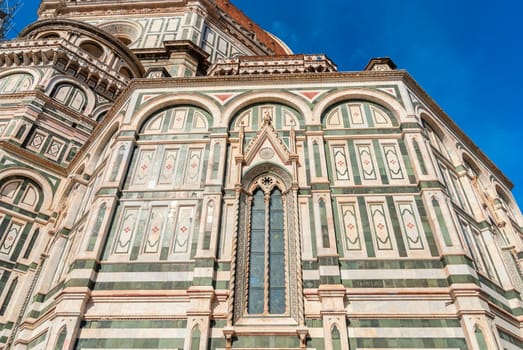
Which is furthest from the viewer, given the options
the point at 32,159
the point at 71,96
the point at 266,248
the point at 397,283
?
the point at 71,96

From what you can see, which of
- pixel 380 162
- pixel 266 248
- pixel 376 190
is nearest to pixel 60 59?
pixel 266 248

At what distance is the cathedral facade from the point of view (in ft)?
28.7

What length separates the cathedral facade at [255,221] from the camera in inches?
344

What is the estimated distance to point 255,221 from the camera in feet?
35.2

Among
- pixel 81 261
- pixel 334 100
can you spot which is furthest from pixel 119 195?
pixel 334 100

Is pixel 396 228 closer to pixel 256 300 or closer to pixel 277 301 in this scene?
pixel 277 301

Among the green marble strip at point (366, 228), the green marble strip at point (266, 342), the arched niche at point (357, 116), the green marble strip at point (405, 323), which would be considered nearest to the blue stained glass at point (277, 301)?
the green marble strip at point (266, 342)

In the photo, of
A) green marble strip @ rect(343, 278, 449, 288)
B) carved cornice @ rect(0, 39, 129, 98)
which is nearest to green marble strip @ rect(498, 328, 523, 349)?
green marble strip @ rect(343, 278, 449, 288)

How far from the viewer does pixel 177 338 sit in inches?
338

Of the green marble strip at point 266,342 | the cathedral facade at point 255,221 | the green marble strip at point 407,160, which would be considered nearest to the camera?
the green marble strip at point 266,342

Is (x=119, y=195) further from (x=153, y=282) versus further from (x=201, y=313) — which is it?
(x=201, y=313)

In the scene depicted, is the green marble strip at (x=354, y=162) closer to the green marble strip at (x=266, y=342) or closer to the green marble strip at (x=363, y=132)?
the green marble strip at (x=363, y=132)

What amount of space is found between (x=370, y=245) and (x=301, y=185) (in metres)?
2.47

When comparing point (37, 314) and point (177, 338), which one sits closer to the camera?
point (177, 338)
